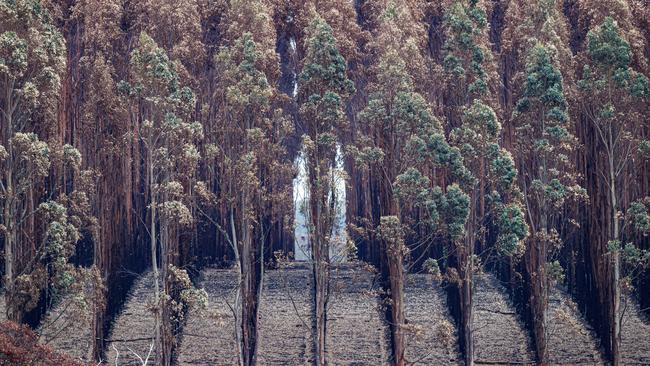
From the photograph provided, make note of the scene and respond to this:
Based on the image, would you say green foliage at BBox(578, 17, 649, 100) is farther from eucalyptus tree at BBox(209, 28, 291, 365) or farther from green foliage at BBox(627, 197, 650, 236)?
eucalyptus tree at BBox(209, 28, 291, 365)

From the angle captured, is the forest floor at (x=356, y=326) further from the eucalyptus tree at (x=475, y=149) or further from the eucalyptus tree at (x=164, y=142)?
the eucalyptus tree at (x=164, y=142)

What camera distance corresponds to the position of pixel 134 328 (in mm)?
25672

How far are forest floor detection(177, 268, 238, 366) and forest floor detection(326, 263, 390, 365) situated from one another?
8.36 feet

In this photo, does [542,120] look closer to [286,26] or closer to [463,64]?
[463,64]

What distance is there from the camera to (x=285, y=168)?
940 inches

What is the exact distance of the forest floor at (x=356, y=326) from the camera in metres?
25.1

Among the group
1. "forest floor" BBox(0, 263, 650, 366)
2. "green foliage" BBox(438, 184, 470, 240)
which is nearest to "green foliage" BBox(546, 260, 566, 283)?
"forest floor" BBox(0, 263, 650, 366)

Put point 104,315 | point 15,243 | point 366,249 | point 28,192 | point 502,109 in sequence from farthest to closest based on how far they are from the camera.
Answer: point 366,249 → point 502,109 → point 104,315 → point 28,192 → point 15,243

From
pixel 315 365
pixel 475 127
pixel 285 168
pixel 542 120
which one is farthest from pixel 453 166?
pixel 315 365

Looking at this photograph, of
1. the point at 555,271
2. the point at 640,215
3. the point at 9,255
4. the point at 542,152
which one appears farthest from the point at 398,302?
the point at 9,255

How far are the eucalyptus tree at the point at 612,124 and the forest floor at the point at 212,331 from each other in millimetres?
8885

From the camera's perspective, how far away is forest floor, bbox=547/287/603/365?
2467cm

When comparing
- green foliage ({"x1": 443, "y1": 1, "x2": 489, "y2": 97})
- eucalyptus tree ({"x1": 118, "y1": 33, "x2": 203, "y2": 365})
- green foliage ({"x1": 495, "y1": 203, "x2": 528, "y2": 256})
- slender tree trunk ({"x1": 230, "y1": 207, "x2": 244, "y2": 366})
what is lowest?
slender tree trunk ({"x1": 230, "y1": 207, "x2": 244, "y2": 366})

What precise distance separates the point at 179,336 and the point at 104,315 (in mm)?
2036
